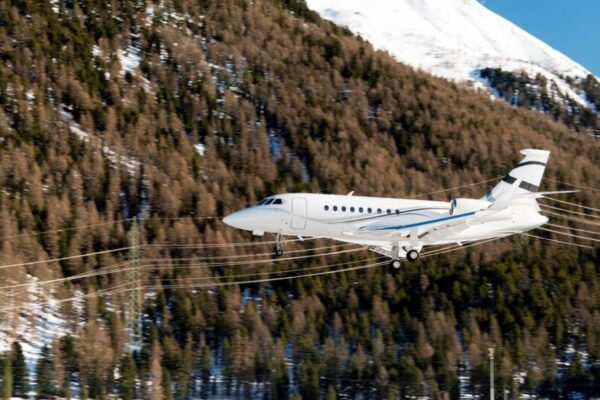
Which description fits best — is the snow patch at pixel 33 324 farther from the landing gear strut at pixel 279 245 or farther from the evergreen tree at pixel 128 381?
the landing gear strut at pixel 279 245

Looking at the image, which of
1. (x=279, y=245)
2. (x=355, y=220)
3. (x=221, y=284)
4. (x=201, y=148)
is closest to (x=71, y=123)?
(x=201, y=148)

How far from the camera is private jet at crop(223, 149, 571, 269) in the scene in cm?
5844

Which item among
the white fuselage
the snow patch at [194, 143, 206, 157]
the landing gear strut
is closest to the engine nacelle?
the white fuselage

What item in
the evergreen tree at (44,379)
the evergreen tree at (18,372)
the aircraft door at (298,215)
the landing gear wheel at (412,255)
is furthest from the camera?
the evergreen tree at (18,372)

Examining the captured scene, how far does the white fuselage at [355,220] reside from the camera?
192 ft

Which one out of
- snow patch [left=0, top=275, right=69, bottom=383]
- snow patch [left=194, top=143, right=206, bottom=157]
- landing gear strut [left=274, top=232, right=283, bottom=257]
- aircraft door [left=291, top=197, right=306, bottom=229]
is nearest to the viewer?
landing gear strut [left=274, top=232, right=283, bottom=257]

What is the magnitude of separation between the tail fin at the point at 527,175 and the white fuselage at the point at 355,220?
4.00 meters

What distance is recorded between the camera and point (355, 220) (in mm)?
58875

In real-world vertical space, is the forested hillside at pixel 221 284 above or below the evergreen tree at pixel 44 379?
above

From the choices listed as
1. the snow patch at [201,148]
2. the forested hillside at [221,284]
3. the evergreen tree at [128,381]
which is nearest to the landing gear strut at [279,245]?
the forested hillside at [221,284]

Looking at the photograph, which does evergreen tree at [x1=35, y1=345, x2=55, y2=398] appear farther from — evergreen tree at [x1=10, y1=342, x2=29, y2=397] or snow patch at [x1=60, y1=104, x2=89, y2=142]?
snow patch at [x1=60, y1=104, x2=89, y2=142]

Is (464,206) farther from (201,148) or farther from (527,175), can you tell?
(201,148)

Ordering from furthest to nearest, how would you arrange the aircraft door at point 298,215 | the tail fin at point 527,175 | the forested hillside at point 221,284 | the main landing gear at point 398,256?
the forested hillside at point 221,284 → the tail fin at point 527,175 → the main landing gear at point 398,256 → the aircraft door at point 298,215

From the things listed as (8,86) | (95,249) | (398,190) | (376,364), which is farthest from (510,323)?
(8,86)
